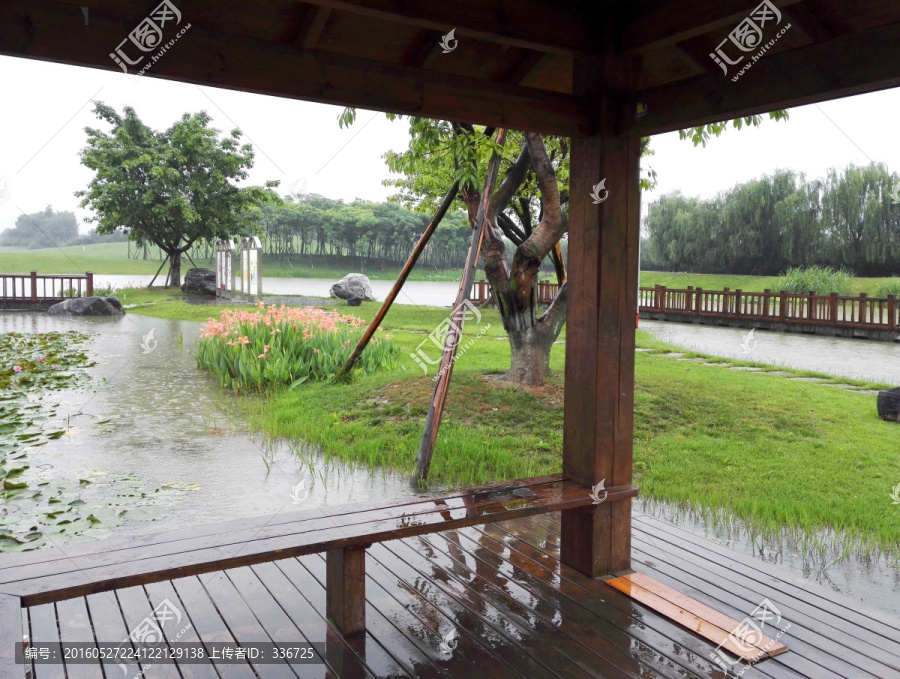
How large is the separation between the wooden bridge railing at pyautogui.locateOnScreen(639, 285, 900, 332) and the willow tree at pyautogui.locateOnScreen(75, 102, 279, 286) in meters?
13.0

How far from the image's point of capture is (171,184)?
21781mm

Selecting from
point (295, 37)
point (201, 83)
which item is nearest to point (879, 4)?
point (295, 37)

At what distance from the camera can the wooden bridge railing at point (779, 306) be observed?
12.7m

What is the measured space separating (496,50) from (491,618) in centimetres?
230

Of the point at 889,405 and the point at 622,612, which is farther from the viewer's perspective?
the point at 889,405

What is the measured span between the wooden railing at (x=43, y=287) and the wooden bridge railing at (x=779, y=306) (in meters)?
15.1

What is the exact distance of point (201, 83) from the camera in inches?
84.0

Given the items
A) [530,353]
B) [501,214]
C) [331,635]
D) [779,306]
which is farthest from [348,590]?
[779,306]

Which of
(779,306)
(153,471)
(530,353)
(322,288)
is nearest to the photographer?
(153,471)

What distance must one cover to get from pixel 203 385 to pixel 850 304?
12.2m

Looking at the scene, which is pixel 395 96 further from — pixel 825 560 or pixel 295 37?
pixel 825 560

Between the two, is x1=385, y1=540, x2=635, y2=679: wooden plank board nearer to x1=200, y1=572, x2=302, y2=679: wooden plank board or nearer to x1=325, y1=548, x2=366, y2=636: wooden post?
x1=325, y1=548, x2=366, y2=636: wooden post

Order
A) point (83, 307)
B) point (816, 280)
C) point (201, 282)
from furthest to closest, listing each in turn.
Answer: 1. point (201, 282)
2. point (83, 307)
3. point (816, 280)

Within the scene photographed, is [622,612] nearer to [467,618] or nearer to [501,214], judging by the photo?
Answer: [467,618]
